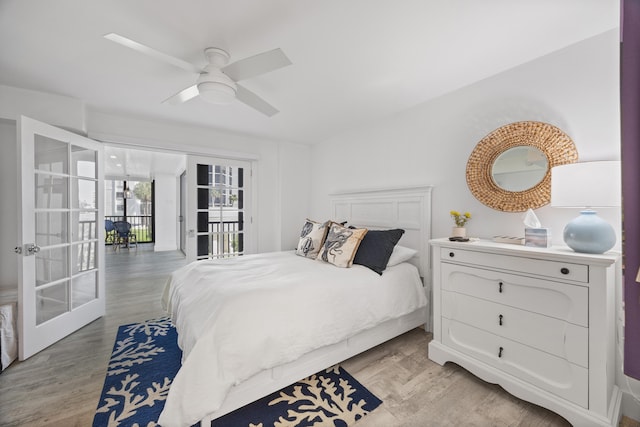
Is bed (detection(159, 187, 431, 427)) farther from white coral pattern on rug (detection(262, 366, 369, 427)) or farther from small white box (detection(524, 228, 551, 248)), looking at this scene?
small white box (detection(524, 228, 551, 248))

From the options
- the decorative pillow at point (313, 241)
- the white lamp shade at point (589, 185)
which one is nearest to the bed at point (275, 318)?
the decorative pillow at point (313, 241)

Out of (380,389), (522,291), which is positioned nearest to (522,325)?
(522,291)

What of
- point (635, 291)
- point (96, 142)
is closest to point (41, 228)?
point (96, 142)

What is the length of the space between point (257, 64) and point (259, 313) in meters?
1.51

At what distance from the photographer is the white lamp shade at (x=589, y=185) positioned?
4.36 feet

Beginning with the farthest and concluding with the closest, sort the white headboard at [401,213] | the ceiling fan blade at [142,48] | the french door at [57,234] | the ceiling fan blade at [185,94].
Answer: the white headboard at [401,213], the french door at [57,234], the ceiling fan blade at [185,94], the ceiling fan blade at [142,48]

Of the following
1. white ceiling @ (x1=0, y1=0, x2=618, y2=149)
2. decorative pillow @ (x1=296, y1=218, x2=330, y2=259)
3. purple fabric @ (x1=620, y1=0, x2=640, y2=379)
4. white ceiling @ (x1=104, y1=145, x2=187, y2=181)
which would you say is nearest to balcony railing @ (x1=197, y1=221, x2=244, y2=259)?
decorative pillow @ (x1=296, y1=218, x2=330, y2=259)

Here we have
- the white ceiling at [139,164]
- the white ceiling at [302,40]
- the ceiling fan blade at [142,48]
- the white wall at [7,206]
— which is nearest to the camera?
the ceiling fan blade at [142,48]

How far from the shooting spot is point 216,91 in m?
1.70

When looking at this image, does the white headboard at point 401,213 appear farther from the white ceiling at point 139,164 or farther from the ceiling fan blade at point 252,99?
the white ceiling at point 139,164

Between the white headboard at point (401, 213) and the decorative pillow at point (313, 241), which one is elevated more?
the white headboard at point (401, 213)

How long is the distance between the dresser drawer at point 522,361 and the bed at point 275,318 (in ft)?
1.50

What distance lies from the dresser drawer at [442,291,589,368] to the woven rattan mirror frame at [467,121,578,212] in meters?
0.80

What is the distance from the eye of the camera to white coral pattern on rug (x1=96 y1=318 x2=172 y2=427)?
1.48 metres
